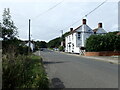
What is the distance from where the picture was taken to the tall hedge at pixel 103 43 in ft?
125

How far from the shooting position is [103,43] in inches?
1515

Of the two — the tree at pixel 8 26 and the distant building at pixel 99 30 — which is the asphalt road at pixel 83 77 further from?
the distant building at pixel 99 30

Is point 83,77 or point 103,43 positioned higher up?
→ point 103,43

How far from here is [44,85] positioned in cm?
727

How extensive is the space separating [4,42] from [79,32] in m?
40.3

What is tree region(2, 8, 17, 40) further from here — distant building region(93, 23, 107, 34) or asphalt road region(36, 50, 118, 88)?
distant building region(93, 23, 107, 34)

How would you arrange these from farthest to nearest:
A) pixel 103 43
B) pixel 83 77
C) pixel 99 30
A: pixel 99 30 < pixel 103 43 < pixel 83 77

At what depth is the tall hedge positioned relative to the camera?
38094mm

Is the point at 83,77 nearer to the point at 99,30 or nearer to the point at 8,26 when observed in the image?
the point at 8,26

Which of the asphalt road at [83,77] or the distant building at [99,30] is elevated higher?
the distant building at [99,30]

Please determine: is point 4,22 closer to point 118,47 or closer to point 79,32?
point 118,47

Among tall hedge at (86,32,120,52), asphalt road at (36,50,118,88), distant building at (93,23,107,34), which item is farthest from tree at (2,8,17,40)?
distant building at (93,23,107,34)

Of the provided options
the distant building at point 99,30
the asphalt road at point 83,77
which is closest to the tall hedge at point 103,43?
the distant building at point 99,30

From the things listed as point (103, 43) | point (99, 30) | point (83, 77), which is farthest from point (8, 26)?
point (99, 30)
